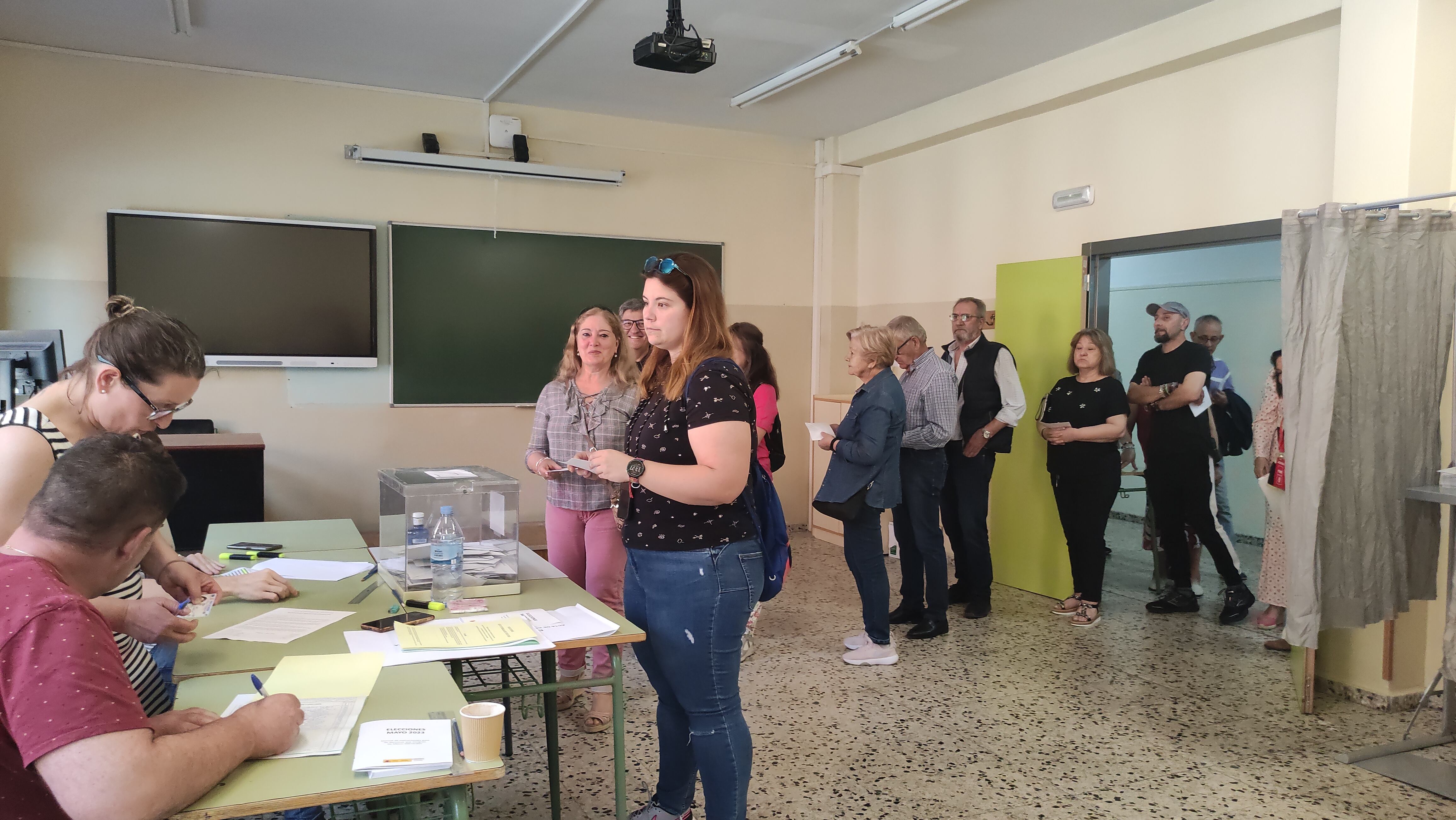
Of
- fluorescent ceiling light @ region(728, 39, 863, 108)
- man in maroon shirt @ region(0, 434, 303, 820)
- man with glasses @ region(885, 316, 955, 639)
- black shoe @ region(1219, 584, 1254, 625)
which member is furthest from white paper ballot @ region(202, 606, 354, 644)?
black shoe @ region(1219, 584, 1254, 625)

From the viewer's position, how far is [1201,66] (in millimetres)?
4492

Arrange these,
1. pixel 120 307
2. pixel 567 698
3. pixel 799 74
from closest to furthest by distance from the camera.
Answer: pixel 120 307
pixel 567 698
pixel 799 74

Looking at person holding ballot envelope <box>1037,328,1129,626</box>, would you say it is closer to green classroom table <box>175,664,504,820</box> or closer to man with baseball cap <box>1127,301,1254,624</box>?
man with baseball cap <box>1127,301,1254,624</box>

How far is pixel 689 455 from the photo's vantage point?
2.03 meters

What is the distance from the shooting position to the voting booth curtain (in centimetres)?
306

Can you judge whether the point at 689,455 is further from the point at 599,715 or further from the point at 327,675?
the point at 599,715

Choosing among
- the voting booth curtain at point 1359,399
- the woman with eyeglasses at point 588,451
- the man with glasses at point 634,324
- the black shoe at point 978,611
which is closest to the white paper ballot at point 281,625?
the woman with eyeglasses at point 588,451

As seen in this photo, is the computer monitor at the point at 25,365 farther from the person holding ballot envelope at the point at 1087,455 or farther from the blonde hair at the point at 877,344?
the person holding ballot envelope at the point at 1087,455

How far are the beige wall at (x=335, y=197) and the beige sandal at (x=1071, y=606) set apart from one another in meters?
2.56

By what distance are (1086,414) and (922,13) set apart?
213cm

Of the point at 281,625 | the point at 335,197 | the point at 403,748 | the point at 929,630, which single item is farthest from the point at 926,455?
the point at 335,197

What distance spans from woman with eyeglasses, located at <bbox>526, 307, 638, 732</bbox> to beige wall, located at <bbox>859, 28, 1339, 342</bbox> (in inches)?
123

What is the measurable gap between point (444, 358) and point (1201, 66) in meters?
4.65

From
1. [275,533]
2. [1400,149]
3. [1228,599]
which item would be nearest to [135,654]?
[275,533]
